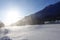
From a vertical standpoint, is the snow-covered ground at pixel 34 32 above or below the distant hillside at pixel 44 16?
below

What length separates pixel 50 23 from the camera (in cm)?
132

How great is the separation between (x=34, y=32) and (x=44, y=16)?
242mm

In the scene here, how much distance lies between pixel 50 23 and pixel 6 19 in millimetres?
590

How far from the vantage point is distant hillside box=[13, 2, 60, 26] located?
4.23 feet

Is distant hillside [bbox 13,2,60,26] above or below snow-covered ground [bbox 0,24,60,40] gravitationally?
above

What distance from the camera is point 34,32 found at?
4.32ft

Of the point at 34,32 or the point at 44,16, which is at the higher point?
the point at 44,16

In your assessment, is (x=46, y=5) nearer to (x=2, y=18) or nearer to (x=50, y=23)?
(x=50, y=23)

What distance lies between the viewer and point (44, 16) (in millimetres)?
1336

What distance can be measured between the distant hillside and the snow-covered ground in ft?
0.22

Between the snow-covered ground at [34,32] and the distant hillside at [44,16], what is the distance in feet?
0.22

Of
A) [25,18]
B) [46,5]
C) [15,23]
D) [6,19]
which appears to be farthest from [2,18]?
[46,5]

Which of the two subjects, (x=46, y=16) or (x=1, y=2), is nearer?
(x=46, y=16)

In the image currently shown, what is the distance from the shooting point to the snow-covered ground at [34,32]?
4.06 ft
